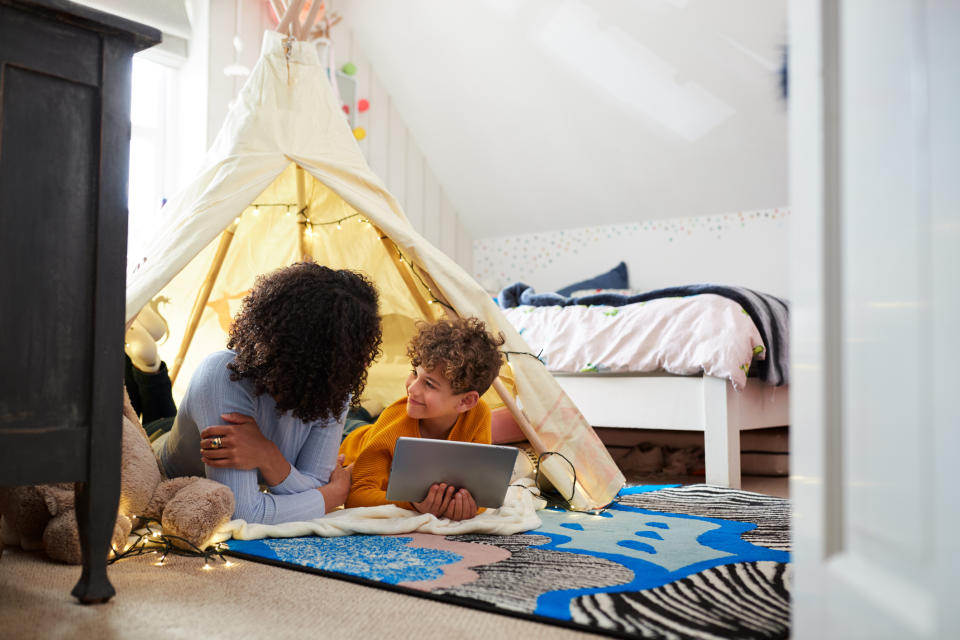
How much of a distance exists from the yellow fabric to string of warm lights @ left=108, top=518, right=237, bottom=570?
378 millimetres

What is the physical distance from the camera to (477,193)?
548cm

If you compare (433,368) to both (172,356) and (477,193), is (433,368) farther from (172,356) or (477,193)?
(477,193)

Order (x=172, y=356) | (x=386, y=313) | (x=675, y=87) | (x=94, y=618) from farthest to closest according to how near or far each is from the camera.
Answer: (x=675, y=87)
(x=386, y=313)
(x=172, y=356)
(x=94, y=618)

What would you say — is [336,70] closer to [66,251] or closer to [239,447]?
[239,447]

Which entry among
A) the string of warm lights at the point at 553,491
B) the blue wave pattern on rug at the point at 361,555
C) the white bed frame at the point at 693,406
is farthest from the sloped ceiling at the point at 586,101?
the blue wave pattern on rug at the point at 361,555

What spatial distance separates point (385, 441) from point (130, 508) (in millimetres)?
562

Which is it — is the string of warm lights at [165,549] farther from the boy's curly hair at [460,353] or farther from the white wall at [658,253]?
the white wall at [658,253]

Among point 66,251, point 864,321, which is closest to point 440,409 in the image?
point 66,251

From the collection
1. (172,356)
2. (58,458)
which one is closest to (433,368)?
(58,458)

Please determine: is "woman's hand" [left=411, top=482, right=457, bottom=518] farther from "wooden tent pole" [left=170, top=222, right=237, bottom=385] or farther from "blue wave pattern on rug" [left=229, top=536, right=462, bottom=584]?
"wooden tent pole" [left=170, top=222, right=237, bottom=385]

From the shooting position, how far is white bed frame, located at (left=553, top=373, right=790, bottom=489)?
250 centimetres

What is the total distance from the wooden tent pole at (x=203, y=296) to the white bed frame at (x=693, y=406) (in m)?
1.28

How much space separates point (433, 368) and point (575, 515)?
1.72 feet

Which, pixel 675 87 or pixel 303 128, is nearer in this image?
pixel 303 128
